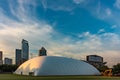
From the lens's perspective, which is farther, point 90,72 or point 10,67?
point 10,67

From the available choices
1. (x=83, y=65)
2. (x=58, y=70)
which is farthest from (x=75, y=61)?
(x=58, y=70)

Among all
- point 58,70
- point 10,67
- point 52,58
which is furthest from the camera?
point 10,67

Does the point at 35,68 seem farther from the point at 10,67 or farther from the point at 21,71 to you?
the point at 10,67

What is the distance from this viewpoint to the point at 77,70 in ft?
311

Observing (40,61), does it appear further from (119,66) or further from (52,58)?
(119,66)

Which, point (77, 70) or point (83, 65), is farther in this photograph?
point (83, 65)

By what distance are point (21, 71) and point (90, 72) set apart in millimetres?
28077

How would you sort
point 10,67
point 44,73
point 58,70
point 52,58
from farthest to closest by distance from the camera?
1. point 10,67
2. point 52,58
3. point 58,70
4. point 44,73

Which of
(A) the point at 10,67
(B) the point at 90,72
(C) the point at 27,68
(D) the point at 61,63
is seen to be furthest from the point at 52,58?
(A) the point at 10,67

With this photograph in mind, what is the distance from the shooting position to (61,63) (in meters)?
93.1

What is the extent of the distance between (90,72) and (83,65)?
166 inches

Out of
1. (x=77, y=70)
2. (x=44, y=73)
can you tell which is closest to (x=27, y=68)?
(x=44, y=73)

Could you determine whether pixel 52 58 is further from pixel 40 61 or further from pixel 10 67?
pixel 10 67

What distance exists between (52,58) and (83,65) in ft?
47.7
